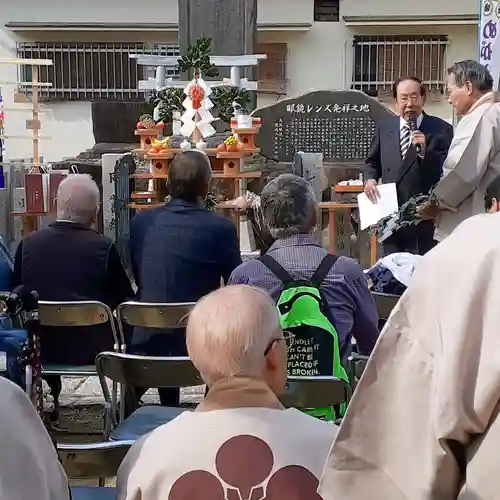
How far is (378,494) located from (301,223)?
1.85 m

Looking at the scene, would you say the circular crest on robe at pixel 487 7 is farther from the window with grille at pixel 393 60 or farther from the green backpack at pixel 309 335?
the window with grille at pixel 393 60

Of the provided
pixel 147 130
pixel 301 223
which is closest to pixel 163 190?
A: pixel 147 130

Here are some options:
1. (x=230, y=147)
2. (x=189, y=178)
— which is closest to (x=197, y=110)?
(x=230, y=147)

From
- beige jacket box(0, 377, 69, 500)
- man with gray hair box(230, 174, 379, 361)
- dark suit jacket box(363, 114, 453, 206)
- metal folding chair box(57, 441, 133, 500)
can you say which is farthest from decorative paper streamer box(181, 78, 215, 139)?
beige jacket box(0, 377, 69, 500)

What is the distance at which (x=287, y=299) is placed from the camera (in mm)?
2738

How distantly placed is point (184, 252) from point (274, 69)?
1089cm

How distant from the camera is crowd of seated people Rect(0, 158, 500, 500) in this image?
1114 millimetres

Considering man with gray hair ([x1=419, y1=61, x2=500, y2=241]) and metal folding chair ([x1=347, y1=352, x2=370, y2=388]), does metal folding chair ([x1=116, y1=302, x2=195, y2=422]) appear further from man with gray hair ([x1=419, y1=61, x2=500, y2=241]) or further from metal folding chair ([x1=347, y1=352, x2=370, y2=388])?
man with gray hair ([x1=419, y1=61, x2=500, y2=241])

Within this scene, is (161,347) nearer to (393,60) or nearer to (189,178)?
(189,178)

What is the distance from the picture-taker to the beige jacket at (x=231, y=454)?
5.53 feet

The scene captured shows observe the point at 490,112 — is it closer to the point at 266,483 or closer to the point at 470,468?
the point at 266,483

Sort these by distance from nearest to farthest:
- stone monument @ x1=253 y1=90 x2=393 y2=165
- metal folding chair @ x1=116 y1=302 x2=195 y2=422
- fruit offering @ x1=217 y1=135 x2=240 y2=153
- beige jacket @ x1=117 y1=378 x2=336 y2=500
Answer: beige jacket @ x1=117 y1=378 x2=336 y2=500 → metal folding chair @ x1=116 y1=302 x2=195 y2=422 → fruit offering @ x1=217 y1=135 x2=240 y2=153 → stone monument @ x1=253 y1=90 x2=393 y2=165

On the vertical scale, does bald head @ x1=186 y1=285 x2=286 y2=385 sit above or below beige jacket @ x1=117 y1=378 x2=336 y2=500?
above

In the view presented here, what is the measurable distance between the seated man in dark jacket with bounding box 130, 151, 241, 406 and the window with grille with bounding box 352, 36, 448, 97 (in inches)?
424
